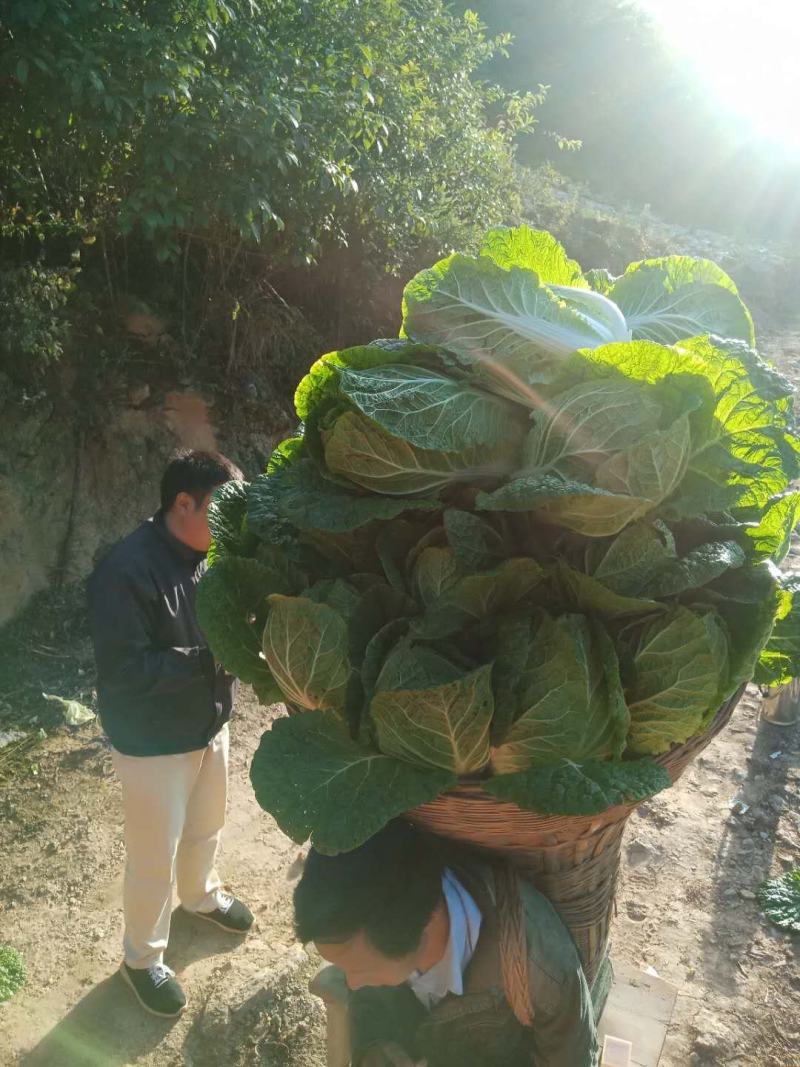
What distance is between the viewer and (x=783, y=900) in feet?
11.6

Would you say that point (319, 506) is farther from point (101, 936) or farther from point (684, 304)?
point (101, 936)

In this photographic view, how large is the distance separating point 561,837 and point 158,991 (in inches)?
97.6

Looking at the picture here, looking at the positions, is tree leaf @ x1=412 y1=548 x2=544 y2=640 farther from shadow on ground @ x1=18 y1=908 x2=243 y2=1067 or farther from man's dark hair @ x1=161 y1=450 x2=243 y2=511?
shadow on ground @ x1=18 y1=908 x2=243 y2=1067

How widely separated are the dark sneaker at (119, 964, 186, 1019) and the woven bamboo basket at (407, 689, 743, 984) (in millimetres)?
2099

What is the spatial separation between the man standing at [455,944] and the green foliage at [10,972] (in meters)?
2.42

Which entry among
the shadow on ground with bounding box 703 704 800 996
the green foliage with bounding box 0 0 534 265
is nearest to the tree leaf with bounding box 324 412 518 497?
the shadow on ground with bounding box 703 704 800 996

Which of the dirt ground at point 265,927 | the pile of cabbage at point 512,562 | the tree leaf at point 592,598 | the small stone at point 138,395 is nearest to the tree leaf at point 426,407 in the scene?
the pile of cabbage at point 512,562

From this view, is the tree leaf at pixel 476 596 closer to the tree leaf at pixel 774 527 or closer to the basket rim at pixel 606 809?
the basket rim at pixel 606 809

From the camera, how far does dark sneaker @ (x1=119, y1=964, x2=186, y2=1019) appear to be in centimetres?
305

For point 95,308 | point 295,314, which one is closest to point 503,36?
point 295,314

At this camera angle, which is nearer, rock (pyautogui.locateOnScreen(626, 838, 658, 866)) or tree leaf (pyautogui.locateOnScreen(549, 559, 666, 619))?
tree leaf (pyautogui.locateOnScreen(549, 559, 666, 619))

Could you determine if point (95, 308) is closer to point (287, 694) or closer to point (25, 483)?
point (25, 483)

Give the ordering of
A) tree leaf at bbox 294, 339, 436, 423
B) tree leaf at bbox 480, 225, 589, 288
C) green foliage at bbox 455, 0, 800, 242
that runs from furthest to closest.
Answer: green foliage at bbox 455, 0, 800, 242 → tree leaf at bbox 480, 225, 589, 288 → tree leaf at bbox 294, 339, 436, 423

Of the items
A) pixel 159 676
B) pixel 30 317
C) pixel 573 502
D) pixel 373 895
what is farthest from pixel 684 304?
pixel 30 317
